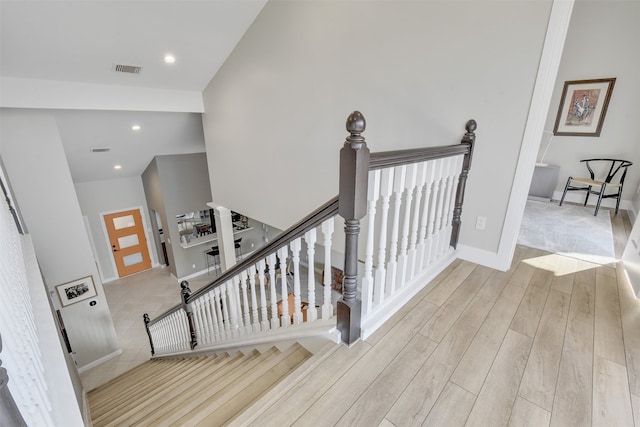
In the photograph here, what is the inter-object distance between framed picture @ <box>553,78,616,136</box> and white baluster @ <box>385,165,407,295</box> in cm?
478

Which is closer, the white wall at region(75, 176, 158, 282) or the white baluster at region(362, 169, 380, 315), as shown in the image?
the white baluster at region(362, 169, 380, 315)

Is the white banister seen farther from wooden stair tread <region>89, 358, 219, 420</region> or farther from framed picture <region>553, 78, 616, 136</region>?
framed picture <region>553, 78, 616, 136</region>

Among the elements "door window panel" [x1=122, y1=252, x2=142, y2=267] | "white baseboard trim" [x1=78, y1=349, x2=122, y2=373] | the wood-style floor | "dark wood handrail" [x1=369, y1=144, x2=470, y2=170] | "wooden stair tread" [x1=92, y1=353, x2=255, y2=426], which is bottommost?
"white baseboard trim" [x1=78, y1=349, x2=122, y2=373]

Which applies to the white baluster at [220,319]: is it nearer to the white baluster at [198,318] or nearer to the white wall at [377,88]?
the white baluster at [198,318]

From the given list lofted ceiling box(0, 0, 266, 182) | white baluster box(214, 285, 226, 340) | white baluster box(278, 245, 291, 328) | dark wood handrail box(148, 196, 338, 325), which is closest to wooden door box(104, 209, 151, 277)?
lofted ceiling box(0, 0, 266, 182)

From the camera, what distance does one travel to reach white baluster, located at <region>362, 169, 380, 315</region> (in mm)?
1376

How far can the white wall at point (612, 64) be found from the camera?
398cm

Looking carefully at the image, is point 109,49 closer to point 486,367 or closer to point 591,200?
point 486,367

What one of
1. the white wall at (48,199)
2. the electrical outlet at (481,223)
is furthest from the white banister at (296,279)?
the white wall at (48,199)

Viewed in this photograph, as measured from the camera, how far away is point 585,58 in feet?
14.2

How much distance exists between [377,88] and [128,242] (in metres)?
7.96

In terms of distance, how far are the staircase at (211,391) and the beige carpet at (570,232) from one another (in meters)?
2.65

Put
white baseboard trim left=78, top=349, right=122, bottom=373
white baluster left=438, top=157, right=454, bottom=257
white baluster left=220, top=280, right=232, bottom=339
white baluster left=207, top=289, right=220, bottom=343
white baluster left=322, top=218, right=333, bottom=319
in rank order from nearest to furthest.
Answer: white baluster left=322, top=218, right=333, bottom=319, white baluster left=438, top=157, right=454, bottom=257, white baluster left=220, top=280, right=232, bottom=339, white baluster left=207, top=289, right=220, bottom=343, white baseboard trim left=78, top=349, right=122, bottom=373

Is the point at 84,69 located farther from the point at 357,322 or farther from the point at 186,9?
the point at 357,322
